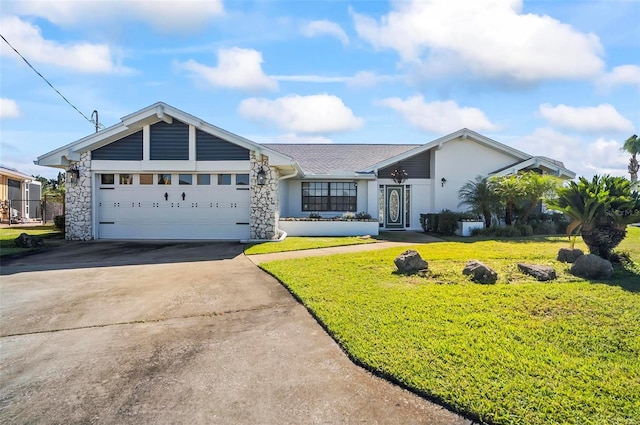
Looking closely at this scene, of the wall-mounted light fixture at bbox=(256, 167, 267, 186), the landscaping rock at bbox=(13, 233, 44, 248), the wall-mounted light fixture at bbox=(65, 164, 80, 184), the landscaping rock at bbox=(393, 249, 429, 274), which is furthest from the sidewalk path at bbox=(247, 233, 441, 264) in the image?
the wall-mounted light fixture at bbox=(65, 164, 80, 184)

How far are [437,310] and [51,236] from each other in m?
16.0

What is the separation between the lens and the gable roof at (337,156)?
1853cm

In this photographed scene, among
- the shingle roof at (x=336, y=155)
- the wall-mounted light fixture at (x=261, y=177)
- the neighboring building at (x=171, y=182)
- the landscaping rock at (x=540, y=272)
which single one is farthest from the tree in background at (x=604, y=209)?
the shingle roof at (x=336, y=155)

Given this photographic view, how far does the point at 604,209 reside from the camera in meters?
Answer: 7.90

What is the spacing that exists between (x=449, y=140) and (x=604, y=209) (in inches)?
409

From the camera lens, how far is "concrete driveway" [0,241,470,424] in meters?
2.95

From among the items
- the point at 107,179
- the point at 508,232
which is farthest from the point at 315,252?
the point at 107,179

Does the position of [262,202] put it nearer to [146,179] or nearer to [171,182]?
[171,182]

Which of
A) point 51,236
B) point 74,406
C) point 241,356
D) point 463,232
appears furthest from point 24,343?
point 463,232

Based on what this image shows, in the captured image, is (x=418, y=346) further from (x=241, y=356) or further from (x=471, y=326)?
(x=241, y=356)

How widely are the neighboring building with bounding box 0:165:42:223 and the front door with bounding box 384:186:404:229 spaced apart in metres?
22.2

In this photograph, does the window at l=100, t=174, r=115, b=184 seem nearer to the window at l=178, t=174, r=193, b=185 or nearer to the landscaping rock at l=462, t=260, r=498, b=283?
the window at l=178, t=174, r=193, b=185

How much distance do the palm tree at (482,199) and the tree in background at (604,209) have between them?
7.63m

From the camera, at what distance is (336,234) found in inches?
611
